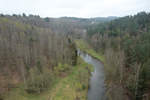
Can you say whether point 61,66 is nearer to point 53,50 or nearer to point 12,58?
point 53,50

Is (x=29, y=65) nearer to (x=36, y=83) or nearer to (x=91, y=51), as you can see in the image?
(x=36, y=83)

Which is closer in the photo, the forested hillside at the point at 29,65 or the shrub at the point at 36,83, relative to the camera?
the shrub at the point at 36,83

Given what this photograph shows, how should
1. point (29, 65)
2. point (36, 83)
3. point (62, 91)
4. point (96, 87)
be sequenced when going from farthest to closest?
point (29, 65)
point (96, 87)
point (62, 91)
point (36, 83)

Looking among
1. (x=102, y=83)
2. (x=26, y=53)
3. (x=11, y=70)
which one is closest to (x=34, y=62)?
(x=26, y=53)

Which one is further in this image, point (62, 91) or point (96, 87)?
point (96, 87)

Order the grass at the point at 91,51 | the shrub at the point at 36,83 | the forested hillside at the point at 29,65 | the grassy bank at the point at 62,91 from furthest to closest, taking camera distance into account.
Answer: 1. the grass at the point at 91,51
2. the forested hillside at the point at 29,65
3. the shrub at the point at 36,83
4. the grassy bank at the point at 62,91

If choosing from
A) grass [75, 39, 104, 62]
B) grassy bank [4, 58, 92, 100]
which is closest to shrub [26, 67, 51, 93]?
grassy bank [4, 58, 92, 100]

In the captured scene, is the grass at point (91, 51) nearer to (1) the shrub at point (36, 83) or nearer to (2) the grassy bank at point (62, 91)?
(2) the grassy bank at point (62, 91)

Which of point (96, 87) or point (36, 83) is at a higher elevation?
point (36, 83)

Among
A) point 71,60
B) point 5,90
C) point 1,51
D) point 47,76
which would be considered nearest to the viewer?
point 5,90

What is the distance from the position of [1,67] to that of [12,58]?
12.1ft

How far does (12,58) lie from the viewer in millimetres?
30406

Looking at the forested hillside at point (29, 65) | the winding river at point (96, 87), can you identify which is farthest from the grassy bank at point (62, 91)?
the winding river at point (96, 87)

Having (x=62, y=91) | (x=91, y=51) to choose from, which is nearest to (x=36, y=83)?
(x=62, y=91)
